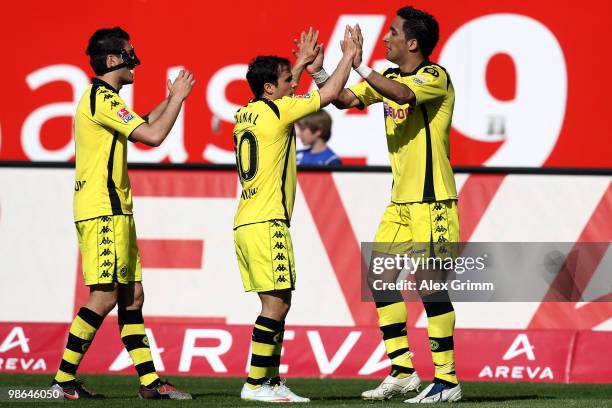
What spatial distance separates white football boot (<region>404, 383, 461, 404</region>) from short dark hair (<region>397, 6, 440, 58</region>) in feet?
7.20

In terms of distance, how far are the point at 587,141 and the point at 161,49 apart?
4.37 m

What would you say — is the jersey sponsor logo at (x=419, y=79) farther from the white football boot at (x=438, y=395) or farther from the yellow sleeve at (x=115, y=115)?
the white football boot at (x=438, y=395)

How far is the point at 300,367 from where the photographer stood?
10.9m

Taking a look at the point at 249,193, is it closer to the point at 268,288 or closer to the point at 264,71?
the point at 268,288

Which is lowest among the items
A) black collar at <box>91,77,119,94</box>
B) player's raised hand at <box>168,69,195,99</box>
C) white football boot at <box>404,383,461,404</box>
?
white football boot at <box>404,383,461,404</box>

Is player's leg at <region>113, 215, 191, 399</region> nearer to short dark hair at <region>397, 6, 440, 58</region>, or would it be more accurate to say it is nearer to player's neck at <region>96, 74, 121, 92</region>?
player's neck at <region>96, 74, 121, 92</region>

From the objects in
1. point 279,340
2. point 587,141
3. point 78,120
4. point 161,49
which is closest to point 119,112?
point 78,120

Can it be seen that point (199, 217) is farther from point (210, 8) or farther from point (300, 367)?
point (210, 8)

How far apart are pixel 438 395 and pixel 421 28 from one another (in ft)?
7.85

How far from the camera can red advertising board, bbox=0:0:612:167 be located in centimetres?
1367

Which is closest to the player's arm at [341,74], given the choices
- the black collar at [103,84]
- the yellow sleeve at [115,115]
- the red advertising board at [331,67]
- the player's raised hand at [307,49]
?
the player's raised hand at [307,49]

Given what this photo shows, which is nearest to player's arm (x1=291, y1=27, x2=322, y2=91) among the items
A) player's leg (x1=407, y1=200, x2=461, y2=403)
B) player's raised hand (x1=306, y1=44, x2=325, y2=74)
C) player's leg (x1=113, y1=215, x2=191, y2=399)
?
player's raised hand (x1=306, y1=44, x2=325, y2=74)

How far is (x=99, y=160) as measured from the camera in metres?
8.93

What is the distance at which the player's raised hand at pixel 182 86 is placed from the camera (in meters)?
8.73
